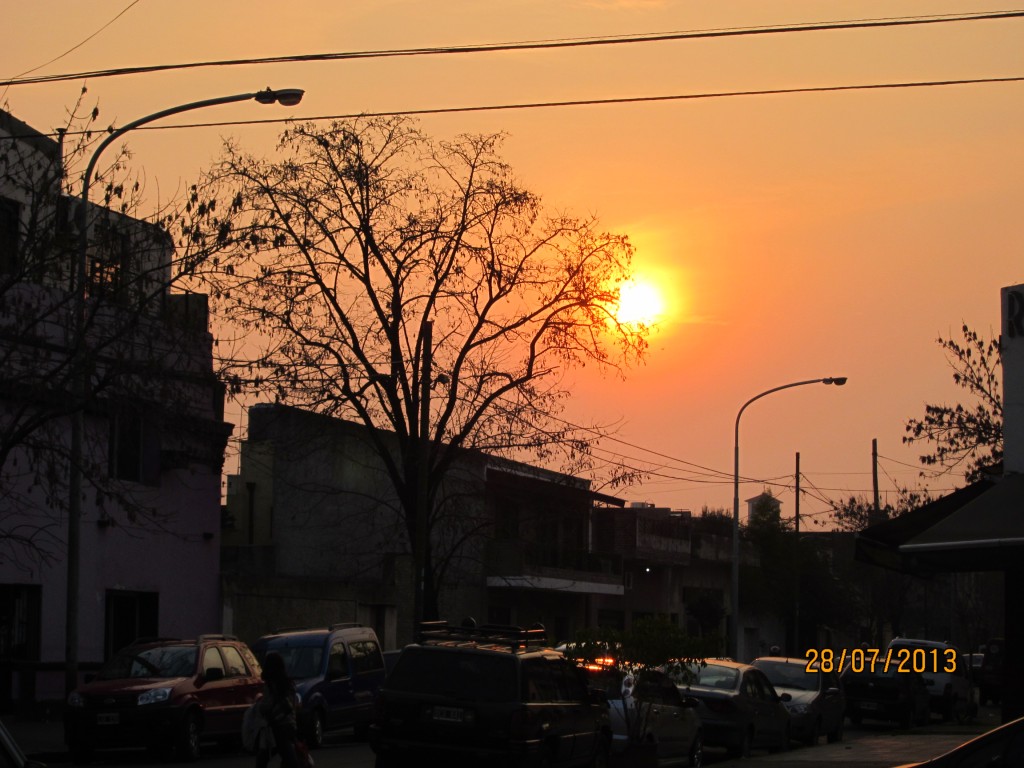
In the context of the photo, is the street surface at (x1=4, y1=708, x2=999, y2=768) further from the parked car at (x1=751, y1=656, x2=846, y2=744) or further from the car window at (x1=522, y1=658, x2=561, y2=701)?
the car window at (x1=522, y1=658, x2=561, y2=701)

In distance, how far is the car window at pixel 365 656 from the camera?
82.0 feet

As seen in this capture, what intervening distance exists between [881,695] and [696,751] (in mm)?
13908

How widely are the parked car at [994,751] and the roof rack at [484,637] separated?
760 cm

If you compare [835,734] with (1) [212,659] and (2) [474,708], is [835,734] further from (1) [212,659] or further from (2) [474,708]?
(2) [474,708]

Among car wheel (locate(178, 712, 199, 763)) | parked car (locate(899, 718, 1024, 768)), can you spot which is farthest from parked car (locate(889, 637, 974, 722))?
parked car (locate(899, 718, 1024, 768))

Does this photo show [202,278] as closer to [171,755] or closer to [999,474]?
[171,755]

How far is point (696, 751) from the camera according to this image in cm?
2197

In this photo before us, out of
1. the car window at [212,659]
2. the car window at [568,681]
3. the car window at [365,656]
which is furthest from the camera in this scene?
the car window at [365,656]

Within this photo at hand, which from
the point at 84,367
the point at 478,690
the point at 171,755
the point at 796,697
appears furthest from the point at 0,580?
the point at 796,697

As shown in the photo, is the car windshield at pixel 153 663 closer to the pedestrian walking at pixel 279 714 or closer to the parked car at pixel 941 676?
the pedestrian walking at pixel 279 714

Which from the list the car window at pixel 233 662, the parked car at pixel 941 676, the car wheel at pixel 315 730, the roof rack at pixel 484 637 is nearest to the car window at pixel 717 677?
the car wheel at pixel 315 730

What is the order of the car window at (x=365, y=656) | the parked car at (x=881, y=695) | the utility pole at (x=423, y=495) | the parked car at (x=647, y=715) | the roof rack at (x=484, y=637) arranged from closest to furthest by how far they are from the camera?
the roof rack at (x=484, y=637), the parked car at (x=647, y=715), the car window at (x=365, y=656), the utility pole at (x=423, y=495), the parked car at (x=881, y=695)

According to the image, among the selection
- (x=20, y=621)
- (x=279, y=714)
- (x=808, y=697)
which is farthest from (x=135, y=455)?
(x=279, y=714)

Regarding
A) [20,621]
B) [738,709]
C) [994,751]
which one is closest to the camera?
[994,751]
